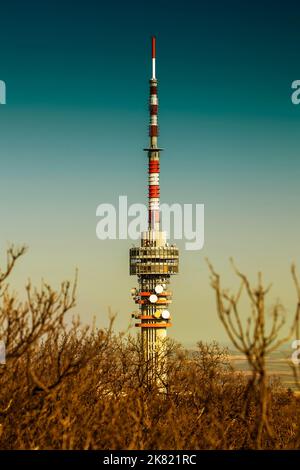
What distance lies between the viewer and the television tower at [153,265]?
90.4 metres

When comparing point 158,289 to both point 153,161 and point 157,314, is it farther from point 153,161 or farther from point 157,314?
point 153,161

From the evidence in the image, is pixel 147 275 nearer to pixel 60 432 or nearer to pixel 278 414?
pixel 278 414

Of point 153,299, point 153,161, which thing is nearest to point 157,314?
point 153,299

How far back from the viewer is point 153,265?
94000mm

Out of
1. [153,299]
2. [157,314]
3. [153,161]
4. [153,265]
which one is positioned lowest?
[157,314]

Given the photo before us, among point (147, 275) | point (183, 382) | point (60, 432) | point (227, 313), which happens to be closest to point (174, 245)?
point (147, 275)

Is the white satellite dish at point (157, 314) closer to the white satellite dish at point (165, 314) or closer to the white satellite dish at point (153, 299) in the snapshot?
the white satellite dish at point (165, 314)

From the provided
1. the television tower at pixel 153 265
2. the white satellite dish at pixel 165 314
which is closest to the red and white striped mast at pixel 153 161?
the television tower at pixel 153 265

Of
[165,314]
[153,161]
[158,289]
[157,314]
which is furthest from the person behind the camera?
[158,289]

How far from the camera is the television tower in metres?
90.4

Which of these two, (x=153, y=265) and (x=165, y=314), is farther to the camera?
(x=153, y=265)

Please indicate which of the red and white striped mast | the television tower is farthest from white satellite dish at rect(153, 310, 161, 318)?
the red and white striped mast
